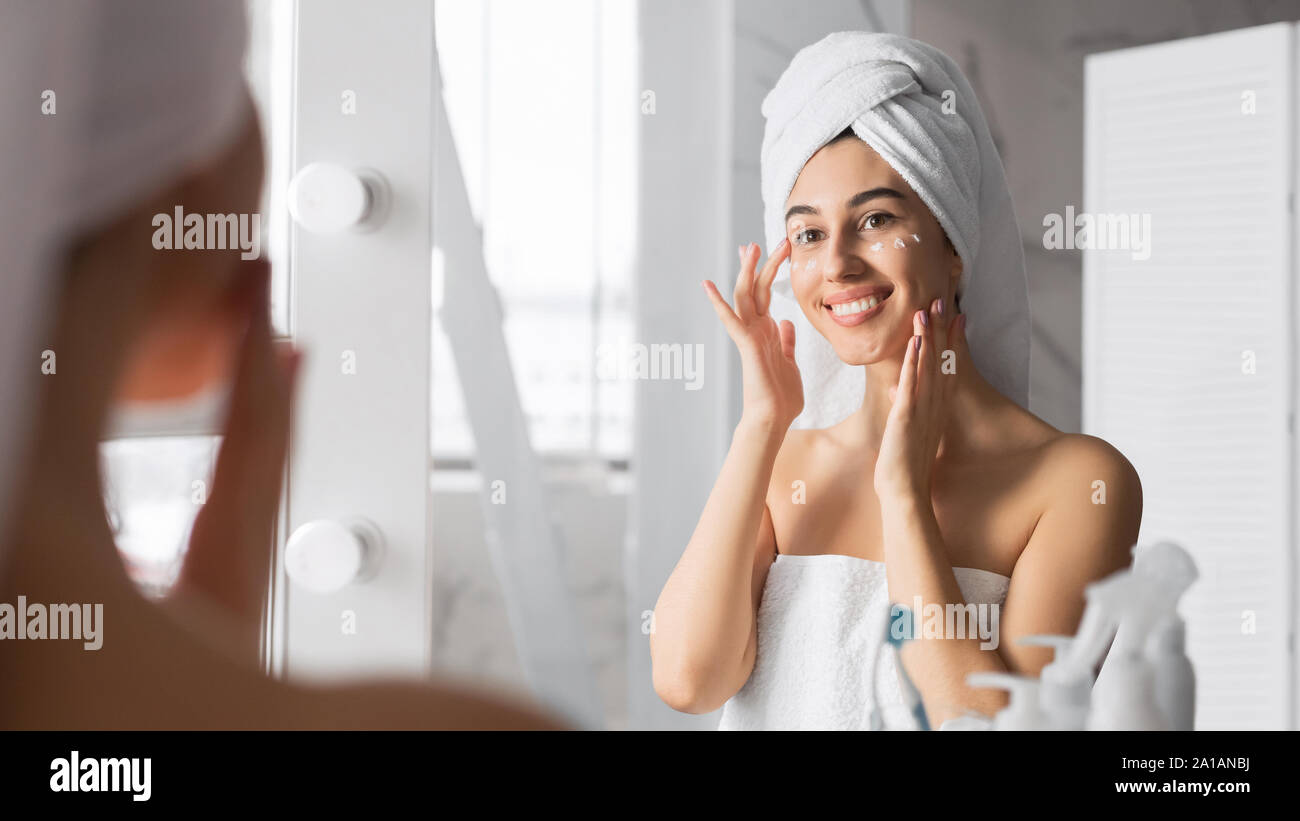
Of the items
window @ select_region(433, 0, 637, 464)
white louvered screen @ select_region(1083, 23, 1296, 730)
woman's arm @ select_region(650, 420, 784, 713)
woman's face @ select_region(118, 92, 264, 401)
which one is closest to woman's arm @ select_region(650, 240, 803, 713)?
woman's arm @ select_region(650, 420, 784, 713)

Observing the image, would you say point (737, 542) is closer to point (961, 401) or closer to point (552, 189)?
point (961, 401)

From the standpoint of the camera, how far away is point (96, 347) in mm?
218

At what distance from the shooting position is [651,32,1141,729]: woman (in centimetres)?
57

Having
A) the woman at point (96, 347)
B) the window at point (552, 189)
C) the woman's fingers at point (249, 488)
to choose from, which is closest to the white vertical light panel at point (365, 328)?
the window at point (552, 189)

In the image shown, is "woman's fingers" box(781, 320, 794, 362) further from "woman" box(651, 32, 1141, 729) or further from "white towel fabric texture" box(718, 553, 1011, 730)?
"white towel fabric texture" box(718, 553, 1011, 730)

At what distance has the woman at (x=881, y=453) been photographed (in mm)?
566

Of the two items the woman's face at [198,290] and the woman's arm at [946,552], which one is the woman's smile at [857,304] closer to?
the woman's arm at [946,552]

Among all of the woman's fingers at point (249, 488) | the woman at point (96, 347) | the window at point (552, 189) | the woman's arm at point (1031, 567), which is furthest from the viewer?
the window at point (552, 189)

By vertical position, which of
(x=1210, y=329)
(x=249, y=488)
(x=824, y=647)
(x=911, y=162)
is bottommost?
(x=824, y=647)

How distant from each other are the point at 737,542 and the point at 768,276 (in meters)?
0.19

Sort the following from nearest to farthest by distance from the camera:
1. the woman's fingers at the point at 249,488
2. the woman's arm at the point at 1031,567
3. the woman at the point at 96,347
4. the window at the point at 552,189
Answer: the woman at the point at 96,347
the woman's fingers at the point at 249,488
the woman's arm at the point at 1031,567
the window at the point at 552,189

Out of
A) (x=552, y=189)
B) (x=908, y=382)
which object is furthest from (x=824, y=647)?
(x=552, y=189)

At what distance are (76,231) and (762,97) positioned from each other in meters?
0.52
